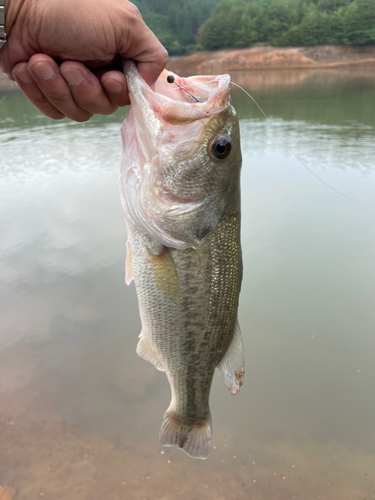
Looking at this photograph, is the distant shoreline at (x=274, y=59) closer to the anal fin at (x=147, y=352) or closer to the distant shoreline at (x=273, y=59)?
the distant shoreline at (x=273, y=59)

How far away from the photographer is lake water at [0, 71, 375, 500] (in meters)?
2.79

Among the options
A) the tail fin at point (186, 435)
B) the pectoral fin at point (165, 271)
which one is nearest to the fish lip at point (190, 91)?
the pectoral fin at point (165, 271)

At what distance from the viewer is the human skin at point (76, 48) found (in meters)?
1.22

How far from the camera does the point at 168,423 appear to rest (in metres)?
1.87

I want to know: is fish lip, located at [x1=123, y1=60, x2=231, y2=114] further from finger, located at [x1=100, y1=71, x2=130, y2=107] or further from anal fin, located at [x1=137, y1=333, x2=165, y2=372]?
anal fin, located at [x1=137, y1=333, x2=165, y2=372]

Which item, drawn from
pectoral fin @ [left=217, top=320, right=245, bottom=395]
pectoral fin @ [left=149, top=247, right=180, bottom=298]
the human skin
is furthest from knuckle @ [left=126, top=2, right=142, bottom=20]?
pectoral fin @ [left=217, top=320, right=245, bottom=395]

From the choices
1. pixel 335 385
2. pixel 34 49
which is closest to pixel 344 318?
pixel 335 385

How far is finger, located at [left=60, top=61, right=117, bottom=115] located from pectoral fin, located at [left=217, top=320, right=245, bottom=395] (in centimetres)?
112

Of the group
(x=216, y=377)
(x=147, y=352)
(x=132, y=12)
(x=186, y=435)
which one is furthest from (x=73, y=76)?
(x=216, y=377)

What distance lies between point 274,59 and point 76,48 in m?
44.3

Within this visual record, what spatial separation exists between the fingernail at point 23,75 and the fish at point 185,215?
0.35 m

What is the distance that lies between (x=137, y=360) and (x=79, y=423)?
0.82m

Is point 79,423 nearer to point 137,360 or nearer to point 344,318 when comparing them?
point 137,360

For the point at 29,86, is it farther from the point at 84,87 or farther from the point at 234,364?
the point at 234,364
